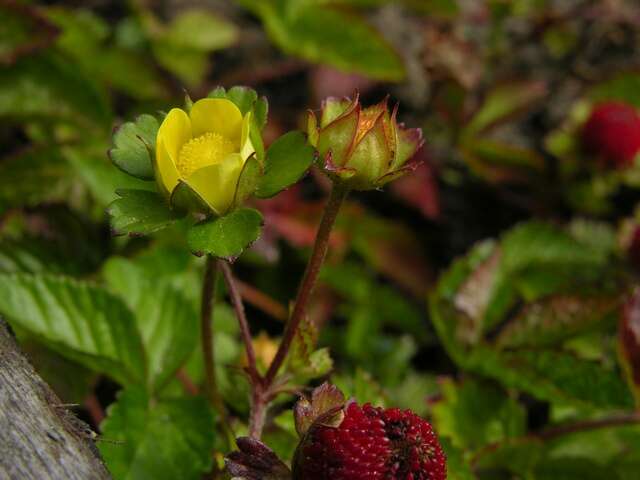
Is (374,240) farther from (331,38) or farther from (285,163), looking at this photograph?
(285,163)

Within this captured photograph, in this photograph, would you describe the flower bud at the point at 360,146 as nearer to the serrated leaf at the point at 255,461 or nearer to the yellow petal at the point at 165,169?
the yellow petal at the point at 165,169

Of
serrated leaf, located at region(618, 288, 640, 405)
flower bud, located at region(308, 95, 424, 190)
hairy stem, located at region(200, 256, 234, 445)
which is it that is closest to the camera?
flower bud, located at region(308, 95, 424, 190)

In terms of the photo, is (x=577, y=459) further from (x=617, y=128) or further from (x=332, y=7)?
(x=332, y=7)

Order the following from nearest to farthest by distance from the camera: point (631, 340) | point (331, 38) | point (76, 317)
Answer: point (76, 317) < point (631, 340) < point (331, 38)

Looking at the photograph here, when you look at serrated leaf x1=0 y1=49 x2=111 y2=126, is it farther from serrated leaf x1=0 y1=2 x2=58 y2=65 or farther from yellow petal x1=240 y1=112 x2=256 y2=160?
yellow petal x1=240 y1=112 x2=256 y2=160

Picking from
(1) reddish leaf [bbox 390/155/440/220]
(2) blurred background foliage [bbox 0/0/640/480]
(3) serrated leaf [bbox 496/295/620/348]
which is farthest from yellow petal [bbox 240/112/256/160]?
(1) reddish leaf [bbox 390/155/440/220]

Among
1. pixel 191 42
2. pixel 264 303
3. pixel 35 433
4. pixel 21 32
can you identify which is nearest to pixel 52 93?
pixel 21 32

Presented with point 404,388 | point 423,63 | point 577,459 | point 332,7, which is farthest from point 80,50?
point 577,459
